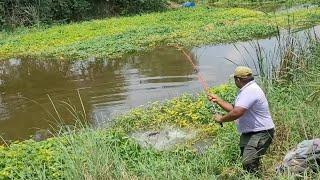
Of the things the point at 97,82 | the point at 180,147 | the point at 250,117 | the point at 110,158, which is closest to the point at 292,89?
the point at 180,147

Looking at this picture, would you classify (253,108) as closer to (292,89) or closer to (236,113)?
(236,113)

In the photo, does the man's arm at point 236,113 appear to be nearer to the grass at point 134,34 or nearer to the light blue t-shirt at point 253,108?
the light blue t-shirt at point 253,108

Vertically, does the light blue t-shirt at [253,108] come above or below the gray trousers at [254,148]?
above

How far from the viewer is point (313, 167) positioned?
5391 millimetres

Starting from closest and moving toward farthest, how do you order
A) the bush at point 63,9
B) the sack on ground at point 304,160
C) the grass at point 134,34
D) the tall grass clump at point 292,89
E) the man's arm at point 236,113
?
the sack on ground at point 304,160 → the man's arm at point 236,113 → the tall grass clump at point 292,89 → the grass at point 134,34 → the bush at point 63,9

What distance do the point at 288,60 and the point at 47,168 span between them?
4726 mm

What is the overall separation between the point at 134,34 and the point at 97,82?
7.01 meters

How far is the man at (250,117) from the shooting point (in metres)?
5.80

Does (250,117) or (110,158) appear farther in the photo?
(250,117)

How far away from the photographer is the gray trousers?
5875mm

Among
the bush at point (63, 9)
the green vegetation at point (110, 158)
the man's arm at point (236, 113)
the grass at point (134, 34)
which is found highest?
the bush at point (63, 9)

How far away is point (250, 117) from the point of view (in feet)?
19.5

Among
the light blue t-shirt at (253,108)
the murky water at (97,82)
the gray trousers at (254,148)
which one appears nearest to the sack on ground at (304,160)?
the gray trousers at (254,148)

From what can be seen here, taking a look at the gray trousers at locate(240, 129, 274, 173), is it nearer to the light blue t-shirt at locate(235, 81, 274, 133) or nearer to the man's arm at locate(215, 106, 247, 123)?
the light blue t-shirt at locate(235, 81, 274, 133)
